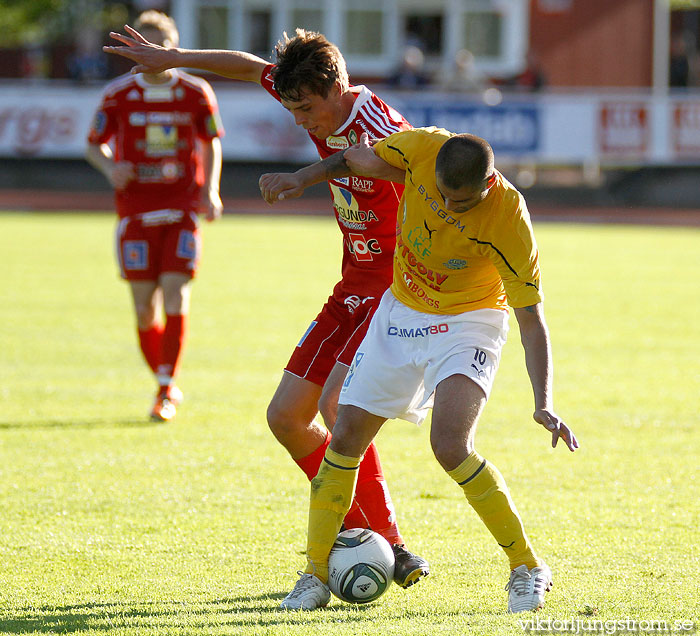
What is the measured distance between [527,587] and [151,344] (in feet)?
14.9

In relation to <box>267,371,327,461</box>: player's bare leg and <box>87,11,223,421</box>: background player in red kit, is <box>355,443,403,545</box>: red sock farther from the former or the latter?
<box>87,11,223,421</box>: background player in red kit

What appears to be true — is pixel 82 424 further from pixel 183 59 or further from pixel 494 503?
pixel 494 503

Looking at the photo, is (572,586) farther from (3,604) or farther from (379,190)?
(3,604)

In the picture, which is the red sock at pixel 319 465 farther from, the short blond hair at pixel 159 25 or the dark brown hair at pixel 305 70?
the short blond hair at pixel 159 25

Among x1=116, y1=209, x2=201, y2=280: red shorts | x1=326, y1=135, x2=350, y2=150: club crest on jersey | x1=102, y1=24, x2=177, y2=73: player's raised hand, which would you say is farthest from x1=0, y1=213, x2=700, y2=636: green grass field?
x1=102, y1=24, x2=177, y2=73: player's raised hand

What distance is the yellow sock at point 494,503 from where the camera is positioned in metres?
4.13

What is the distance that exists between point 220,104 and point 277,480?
19.6 m

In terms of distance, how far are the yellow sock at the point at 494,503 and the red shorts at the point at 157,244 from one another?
13.4 ft

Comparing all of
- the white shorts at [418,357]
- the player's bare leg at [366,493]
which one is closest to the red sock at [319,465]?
the player's bare leg at [366,493]

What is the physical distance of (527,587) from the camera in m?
4.11

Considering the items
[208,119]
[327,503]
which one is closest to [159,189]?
[208,119]

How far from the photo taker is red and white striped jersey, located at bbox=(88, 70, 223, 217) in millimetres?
7895

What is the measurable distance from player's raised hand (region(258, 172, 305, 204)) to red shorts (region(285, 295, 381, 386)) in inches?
28.1

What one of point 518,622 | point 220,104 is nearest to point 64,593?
point 518,622
